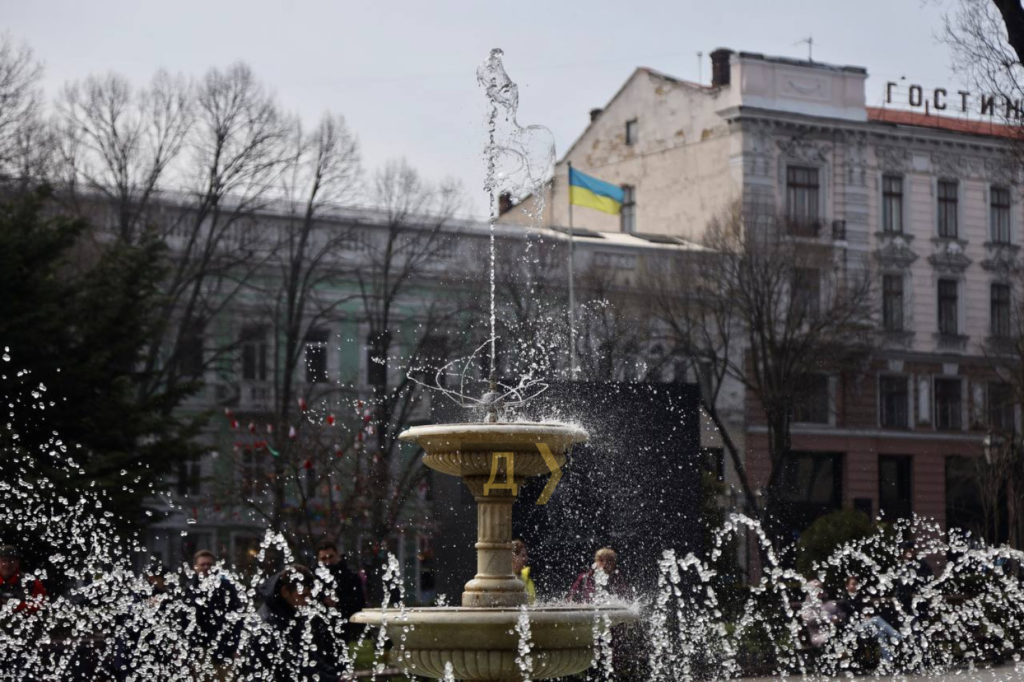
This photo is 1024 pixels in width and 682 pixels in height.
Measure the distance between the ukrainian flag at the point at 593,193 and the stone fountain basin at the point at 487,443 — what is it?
27.1 m

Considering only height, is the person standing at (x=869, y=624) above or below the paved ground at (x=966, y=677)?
above

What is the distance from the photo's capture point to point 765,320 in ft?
128

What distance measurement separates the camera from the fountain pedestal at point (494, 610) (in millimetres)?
9953

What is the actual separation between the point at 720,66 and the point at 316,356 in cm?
1317

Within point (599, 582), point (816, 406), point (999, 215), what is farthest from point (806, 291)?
point (599, 582)

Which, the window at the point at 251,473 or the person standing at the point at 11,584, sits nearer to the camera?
the person standing at the point at 11,584

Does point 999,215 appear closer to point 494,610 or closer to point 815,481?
point 815,481

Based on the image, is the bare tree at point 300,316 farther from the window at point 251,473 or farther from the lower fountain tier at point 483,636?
the lower fountain tier at point 483,636

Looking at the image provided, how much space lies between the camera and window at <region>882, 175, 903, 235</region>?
46688mm

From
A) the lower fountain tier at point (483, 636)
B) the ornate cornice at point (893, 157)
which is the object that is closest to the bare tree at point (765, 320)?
the ornate cornice at point (893, 157)

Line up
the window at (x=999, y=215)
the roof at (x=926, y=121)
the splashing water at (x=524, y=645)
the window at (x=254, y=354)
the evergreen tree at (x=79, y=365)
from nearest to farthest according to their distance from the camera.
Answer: the splashing water at (x=524, y=645), the evergreen tree at (x=79, y=365), the window at (x=254, y=354), the roof at (x=926, y=121), the window at (x=999, y=215)

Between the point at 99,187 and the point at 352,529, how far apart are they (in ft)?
30.3

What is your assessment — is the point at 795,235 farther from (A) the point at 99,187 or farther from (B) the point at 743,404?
(A) the point at 99,187

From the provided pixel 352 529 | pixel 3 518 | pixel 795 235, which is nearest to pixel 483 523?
pixel 3 518
